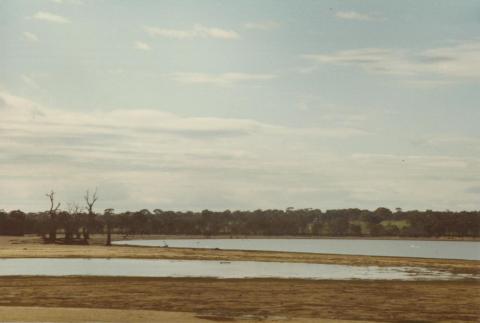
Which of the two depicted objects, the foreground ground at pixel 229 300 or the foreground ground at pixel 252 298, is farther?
the foreground ground at pixel 252 298

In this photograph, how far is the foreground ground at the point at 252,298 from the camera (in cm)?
3089

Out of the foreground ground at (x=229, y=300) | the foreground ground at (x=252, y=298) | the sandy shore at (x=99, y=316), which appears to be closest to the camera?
the sandy shore at (x=99, y=316)

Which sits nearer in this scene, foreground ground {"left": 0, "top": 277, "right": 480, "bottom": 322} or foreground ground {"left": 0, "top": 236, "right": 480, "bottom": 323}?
foreground ground {"left": 0, "top": 236, "right": 480, "bottom": 323}

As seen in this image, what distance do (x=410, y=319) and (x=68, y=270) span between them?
118 ft

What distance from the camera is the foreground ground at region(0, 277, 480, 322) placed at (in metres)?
30.9

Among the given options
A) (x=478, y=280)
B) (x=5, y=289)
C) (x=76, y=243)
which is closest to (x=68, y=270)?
(x=5, y=289)

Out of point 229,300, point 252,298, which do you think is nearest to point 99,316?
point 229,300

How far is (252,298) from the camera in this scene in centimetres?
3694

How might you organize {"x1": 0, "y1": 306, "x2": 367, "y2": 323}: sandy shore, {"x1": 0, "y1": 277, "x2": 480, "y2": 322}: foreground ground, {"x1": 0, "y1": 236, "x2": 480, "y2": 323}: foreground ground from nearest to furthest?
1. {"x1": 0, "y1": 306, "x2": 367, "y2": 323}: sandy shore
2. {"x1": 0, "y1": 236, "x2": 480, "y2": 323}: foreground ground
3. {"x1": 0, "y1": 277, "x2": 480, "y2": 322}: foreground ground

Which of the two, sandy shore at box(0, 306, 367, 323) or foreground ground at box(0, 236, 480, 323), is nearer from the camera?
sandy shore at box(0, 306, 367, 323)

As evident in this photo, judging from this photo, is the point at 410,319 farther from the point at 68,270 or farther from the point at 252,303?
the point at 68,270

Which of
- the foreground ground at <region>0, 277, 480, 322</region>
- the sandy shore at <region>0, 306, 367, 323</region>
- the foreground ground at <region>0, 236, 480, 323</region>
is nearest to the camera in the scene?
the sandy shore at <region>0, 306, 367, 323</region>

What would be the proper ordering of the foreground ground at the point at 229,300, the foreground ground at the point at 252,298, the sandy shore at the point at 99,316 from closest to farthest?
the sandy shore at the point at 99,316, the foreground ground at the point at 229,300, the foreground ground at the point at 252,298

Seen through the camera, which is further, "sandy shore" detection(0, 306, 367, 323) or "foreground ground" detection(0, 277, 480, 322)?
"foreground ground" detection(0, 277, 480, 322)
